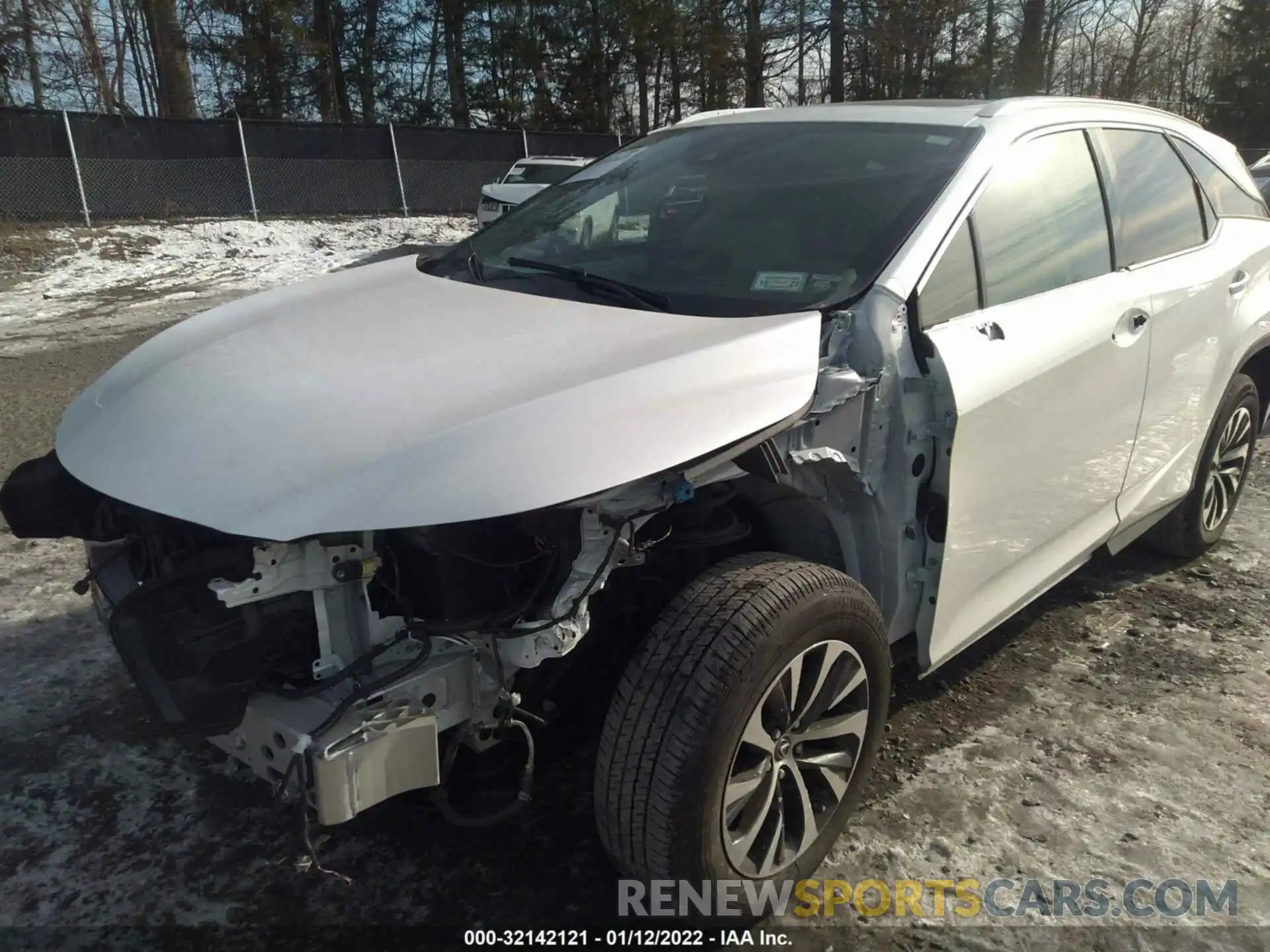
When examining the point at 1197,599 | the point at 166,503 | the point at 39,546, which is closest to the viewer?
the point at 166,503

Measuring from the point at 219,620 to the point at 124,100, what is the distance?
2603 cm

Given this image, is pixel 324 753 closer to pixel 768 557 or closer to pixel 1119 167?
pixel 768 557

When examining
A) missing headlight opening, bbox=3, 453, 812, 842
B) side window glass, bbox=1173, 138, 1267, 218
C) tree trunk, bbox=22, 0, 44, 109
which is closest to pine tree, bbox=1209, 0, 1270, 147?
tree trunk, bbox=22, 0, 44, 109

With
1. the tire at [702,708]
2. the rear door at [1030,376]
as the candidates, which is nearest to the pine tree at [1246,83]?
the rear door at [1030,376]

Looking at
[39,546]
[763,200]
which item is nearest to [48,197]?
[39,546]

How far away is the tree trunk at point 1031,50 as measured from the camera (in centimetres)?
2738

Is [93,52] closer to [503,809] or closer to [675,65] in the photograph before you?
[675,65]

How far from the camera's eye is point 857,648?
93.7 inches

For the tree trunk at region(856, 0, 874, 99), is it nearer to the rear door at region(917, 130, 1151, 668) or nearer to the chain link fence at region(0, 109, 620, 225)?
the chain link fence at region(0, 109, 620, 225)

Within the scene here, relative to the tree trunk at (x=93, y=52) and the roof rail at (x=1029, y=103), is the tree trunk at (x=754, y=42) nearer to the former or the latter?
the tree trunk at (x=93, y=52)

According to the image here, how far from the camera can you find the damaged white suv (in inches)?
77.2

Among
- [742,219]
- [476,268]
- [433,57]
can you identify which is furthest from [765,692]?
[433,57]

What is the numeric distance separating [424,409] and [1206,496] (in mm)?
3547

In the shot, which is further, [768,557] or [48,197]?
[48,197]
